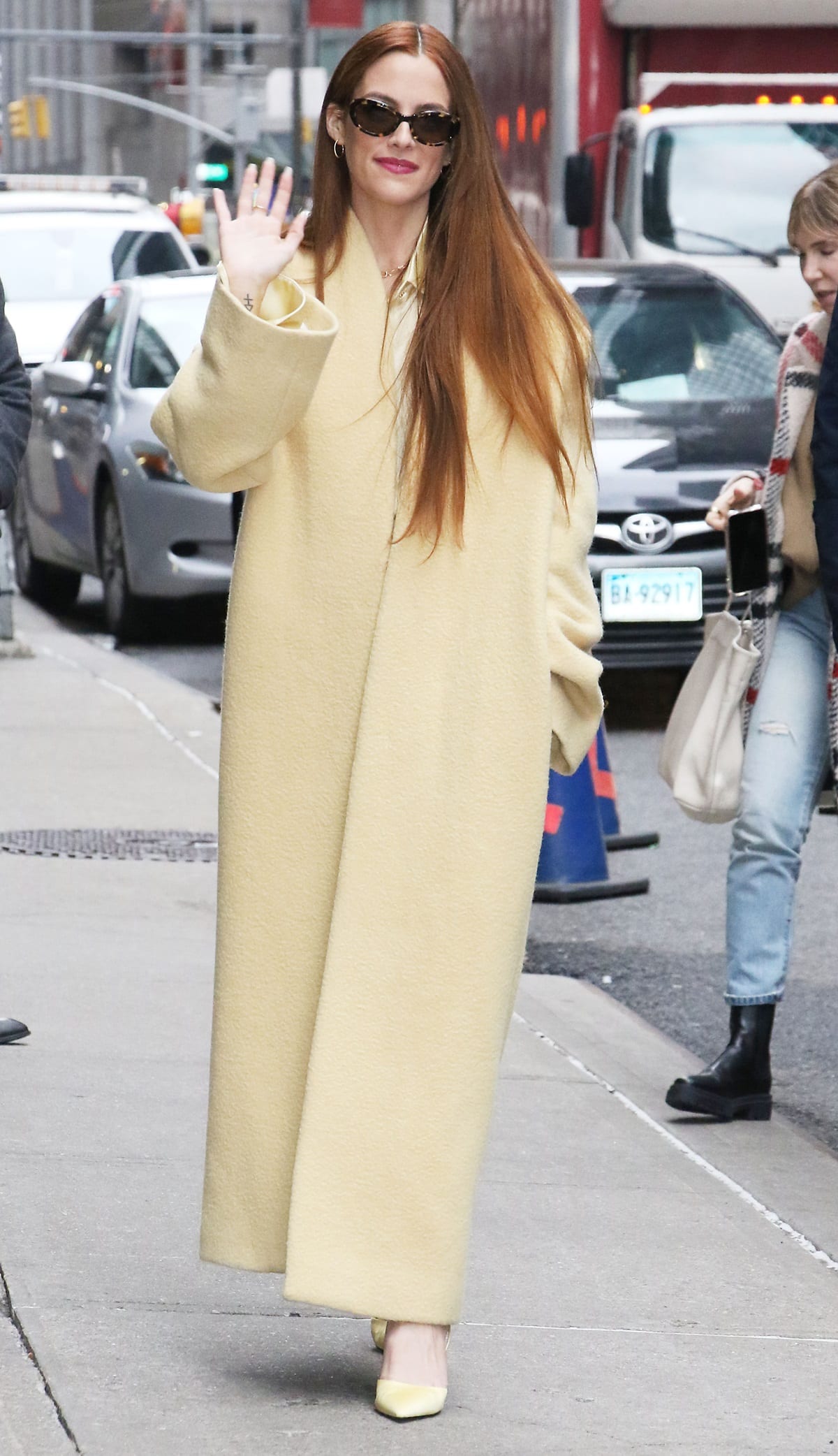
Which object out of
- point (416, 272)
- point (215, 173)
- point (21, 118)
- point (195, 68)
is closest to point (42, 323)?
point (416, 272)

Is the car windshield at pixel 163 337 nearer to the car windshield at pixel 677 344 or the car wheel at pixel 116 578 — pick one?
the car wheel at pixel 116 578

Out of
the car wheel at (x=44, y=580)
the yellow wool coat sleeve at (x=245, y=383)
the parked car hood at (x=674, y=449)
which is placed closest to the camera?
the yellow wool coat sleeve at (x=245, y=383)

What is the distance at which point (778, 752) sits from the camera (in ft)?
15.8

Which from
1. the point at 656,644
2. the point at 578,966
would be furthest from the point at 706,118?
the point at 578,966

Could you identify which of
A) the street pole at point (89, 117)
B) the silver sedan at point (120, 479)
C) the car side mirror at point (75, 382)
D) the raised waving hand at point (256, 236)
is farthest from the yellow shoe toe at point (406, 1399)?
the street pole at point (89, 117)

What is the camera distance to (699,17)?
15.7 meters

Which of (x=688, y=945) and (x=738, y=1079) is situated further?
(x=688, y=945)

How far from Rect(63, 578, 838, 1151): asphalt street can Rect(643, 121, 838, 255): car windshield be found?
289 inches

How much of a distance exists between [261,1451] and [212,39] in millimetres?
47675

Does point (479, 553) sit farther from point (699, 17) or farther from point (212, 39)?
point (212, 39)

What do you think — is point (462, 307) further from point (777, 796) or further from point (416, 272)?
point (777, 796)

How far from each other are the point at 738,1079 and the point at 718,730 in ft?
2.27

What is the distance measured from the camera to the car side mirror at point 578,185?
51.0 ft

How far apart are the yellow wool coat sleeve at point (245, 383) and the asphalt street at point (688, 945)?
7.79 feet
